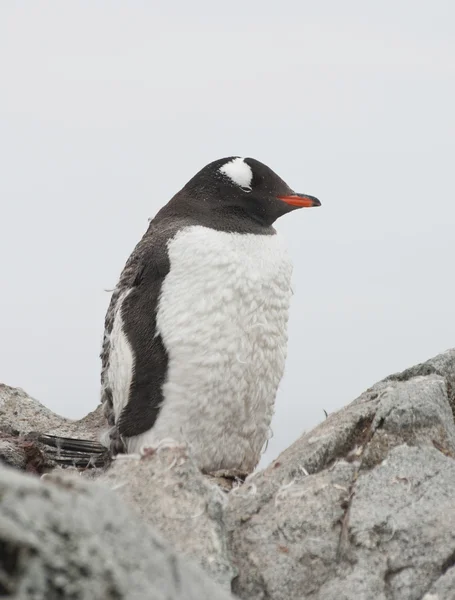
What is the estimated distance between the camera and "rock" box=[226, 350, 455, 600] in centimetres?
353

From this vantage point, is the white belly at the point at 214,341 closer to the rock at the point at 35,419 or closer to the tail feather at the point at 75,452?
the tail feather at the point at 75,452

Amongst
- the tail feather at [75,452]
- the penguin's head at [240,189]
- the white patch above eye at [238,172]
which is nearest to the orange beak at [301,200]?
the penguin's head at [240,189]

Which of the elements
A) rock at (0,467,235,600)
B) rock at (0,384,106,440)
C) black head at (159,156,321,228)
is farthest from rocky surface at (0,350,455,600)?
rock at (0,384,106,440)

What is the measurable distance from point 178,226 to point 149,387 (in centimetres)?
89

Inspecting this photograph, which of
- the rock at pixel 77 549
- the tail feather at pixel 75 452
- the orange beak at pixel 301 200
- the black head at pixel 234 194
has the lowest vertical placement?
the tail feather at pixel 75 452

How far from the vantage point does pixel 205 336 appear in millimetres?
5543

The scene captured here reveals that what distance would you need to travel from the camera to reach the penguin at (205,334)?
5562 mm

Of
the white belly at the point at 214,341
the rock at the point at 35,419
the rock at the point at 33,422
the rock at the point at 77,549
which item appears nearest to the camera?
the rock at the point at 77,549

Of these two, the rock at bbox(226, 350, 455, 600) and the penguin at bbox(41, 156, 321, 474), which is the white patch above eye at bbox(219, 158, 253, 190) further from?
the rock at bbox(226, 350, 455, 600)

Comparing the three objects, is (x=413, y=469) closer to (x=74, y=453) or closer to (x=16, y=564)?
(x=16, y=564)

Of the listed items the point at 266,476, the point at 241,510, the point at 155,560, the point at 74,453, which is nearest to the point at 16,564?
the point at 155,560

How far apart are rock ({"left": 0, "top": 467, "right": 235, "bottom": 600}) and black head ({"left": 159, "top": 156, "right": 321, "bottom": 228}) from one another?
385 cm

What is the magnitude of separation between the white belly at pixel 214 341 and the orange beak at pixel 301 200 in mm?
481

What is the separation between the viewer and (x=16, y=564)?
6.28 ft
